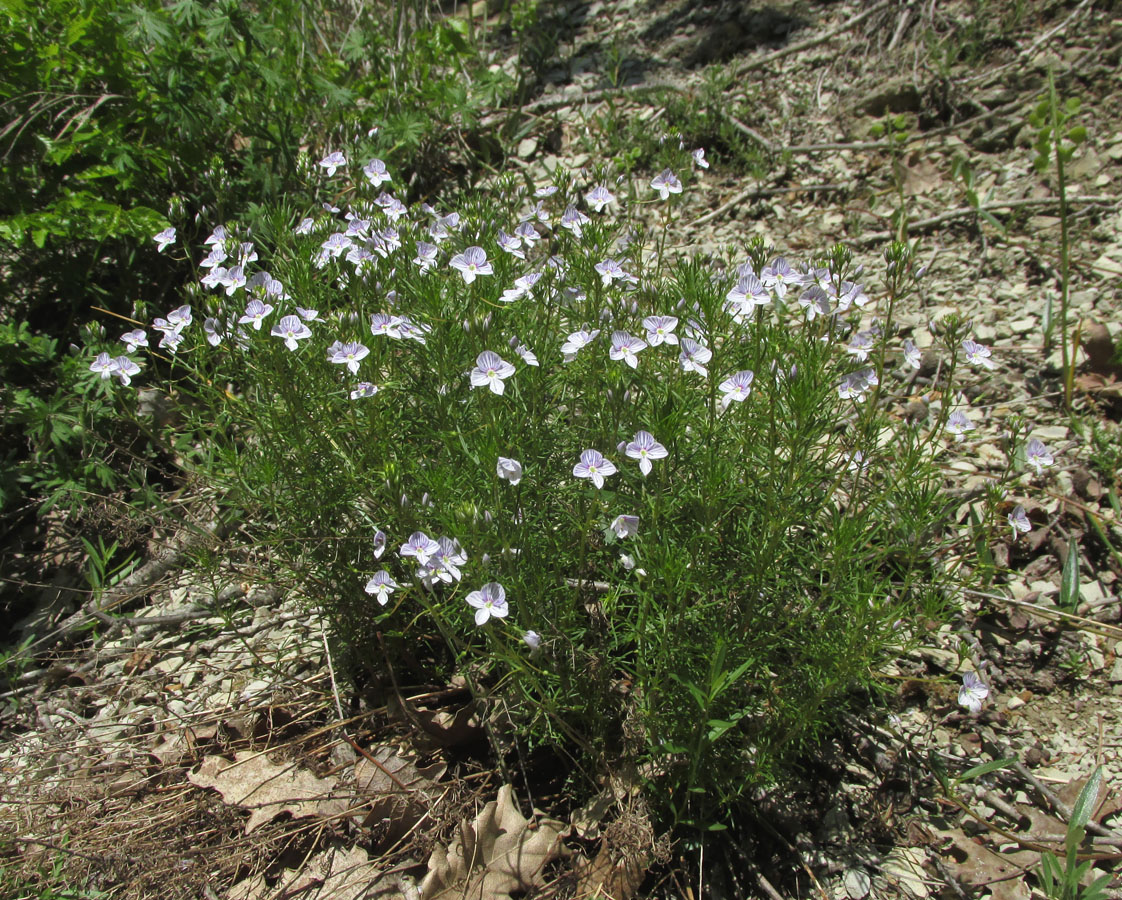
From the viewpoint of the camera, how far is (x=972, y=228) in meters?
4.91

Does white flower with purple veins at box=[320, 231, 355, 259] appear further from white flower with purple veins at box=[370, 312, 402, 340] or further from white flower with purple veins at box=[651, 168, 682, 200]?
white flower with purple veins at box=[651, 168, 682, 200]

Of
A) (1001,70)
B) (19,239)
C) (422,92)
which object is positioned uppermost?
(422,92)

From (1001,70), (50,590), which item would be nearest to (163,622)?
(50,590)

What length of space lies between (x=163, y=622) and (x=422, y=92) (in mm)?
3969

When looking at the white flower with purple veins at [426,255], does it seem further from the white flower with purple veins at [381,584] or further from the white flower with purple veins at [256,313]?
the white flower with purple veins at [381,584]

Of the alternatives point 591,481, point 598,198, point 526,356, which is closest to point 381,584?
point 591,481

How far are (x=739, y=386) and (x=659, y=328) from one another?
14.2 inches

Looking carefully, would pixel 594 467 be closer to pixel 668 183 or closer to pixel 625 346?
pixel 625 346

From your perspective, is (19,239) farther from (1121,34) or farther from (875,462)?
(1121,34)

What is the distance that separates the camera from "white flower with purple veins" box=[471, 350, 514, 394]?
2.54 meters

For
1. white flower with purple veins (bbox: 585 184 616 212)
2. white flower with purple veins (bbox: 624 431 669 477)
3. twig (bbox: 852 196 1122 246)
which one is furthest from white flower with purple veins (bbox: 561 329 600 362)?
twig (bbox: 852 196 1122 246)

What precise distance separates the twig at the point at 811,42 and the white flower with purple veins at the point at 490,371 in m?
4.69

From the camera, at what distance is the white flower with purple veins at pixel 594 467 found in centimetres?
238

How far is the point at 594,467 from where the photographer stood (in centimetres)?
239
